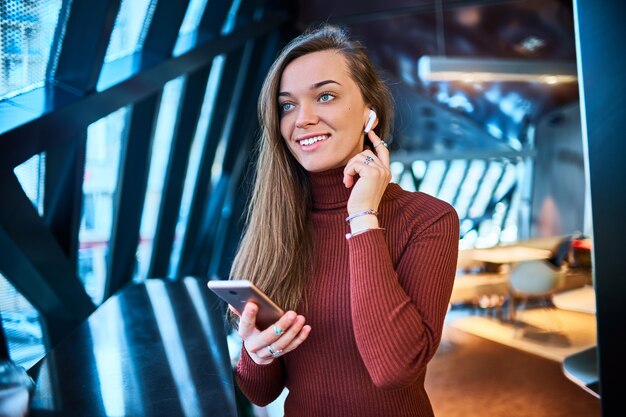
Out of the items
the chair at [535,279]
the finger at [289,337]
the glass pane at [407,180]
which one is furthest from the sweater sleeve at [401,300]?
the glass pane at [407,180]

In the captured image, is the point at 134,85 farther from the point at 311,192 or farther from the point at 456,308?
the point at 456,308

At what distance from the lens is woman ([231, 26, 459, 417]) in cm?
126

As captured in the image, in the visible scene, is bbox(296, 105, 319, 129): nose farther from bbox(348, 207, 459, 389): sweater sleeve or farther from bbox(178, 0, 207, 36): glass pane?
bbox(178, 0, 207, 36): glass pane

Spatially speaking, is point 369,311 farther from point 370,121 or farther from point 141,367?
point 141,367

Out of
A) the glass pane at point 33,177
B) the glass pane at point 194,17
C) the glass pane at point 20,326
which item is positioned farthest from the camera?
the glass pane at point 194,17

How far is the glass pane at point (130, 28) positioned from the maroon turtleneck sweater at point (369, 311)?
9.58 feet

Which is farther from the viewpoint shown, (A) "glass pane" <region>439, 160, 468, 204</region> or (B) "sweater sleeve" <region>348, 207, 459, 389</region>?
(A) "glass pane" <region>439, 160, 468, 204</region>

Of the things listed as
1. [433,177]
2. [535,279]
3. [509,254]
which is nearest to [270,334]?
[535,279]

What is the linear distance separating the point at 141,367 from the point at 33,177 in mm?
1837

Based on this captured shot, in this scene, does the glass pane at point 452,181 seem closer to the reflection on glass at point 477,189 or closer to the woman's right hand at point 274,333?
the reflection on glass at point 477,189

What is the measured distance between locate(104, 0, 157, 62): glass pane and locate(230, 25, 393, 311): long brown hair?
2.66 meters

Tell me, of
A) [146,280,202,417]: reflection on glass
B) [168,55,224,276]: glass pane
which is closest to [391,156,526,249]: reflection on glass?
[168,55,224,276]: glass pane

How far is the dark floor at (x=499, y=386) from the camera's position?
13.0ft

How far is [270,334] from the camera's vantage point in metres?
1.29
